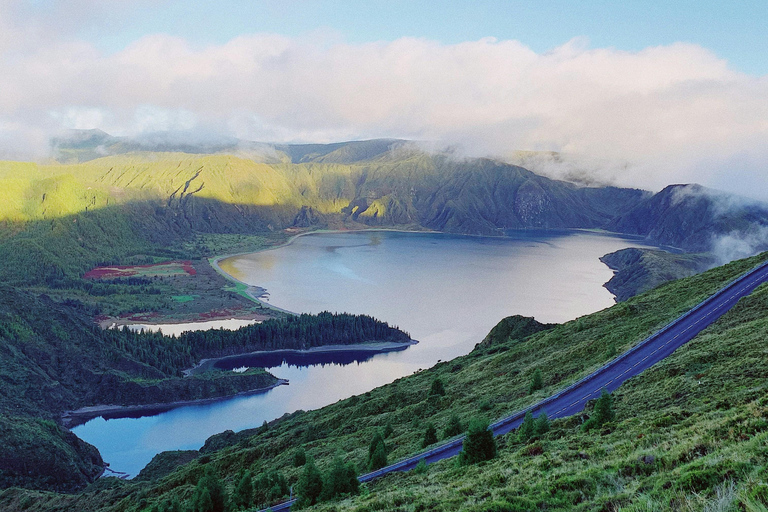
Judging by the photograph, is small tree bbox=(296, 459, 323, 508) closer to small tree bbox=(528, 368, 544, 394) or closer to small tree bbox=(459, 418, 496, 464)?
small tree bbox=(459, 418, 496, 464)

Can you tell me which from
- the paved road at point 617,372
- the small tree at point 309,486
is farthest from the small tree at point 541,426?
the small tree at point 309,486

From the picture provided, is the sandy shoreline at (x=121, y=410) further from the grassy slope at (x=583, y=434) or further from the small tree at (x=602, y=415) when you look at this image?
the small tree at (x=602, y=415)

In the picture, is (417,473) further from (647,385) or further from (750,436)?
(750,436)

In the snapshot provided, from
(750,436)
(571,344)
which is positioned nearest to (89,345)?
(571,344)

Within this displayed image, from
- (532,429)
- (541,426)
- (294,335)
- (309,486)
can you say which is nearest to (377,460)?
(309,486)

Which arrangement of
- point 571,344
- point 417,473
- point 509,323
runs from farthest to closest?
point 509,323 < point 571,344 < point 417,473

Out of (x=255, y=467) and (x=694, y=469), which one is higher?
(x=694, y=469)

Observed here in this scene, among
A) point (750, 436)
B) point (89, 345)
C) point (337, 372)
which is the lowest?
point (337, 372)
